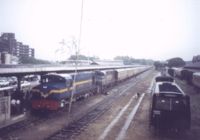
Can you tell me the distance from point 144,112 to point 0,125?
44.5 feet

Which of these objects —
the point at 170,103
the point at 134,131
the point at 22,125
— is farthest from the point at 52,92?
the point at 170,103

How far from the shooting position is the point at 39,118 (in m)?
19.2

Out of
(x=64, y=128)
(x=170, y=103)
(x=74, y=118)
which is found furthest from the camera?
(x=74, y=118)

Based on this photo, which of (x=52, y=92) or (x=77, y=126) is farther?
(x=52, y=92)

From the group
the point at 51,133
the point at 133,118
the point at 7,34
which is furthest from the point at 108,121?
the point at 7,34

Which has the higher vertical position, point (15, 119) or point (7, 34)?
point (7, 34)

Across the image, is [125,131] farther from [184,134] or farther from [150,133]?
[184,134]

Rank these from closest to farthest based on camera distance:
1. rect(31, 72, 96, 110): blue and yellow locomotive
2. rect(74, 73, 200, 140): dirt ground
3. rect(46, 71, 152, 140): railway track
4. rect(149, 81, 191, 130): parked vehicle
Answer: rect(149, 81, 191, 130): parked vehicle, rect(46, 71, 152, 140): railway track, rect(74, 73, 200, 140): dirt ground, rect(31, 72, 96, 110): blue and yellow locomotive

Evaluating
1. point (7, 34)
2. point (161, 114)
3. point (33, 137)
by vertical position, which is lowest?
point (33, 137)

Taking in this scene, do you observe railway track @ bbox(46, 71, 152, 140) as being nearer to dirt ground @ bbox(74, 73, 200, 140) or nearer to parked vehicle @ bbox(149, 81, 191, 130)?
dirt ground @ bbox(74, 73, 200, 140)

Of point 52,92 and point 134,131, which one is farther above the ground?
point 52,92

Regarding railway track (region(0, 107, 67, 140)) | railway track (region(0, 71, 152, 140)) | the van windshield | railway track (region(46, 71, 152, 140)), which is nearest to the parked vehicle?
the van windshield

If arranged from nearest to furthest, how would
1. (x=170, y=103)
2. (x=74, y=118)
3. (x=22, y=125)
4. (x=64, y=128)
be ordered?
1. (x=170, y=103)
2. (x=64, y=128)
3. (x=22, y=125)
4. (x=74, y=118)

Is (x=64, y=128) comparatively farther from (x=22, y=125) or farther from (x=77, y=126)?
(x=22, y=125)
